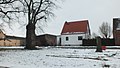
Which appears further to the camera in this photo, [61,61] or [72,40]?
[72,40]

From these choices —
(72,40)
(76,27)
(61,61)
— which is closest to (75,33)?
(72,40)

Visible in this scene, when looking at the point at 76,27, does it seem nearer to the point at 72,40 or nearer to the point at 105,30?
the point at 72,40

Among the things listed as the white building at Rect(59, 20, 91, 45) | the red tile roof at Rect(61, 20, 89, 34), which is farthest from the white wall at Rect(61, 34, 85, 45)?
the red tile roof at Rect(61, 20, 89, 34)

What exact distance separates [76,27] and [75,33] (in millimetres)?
2881

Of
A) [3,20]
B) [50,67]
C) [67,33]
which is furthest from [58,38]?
[50,67]

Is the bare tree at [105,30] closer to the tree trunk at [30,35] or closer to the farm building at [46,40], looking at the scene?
the farm building at [46,40]

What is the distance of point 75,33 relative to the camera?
240 feet

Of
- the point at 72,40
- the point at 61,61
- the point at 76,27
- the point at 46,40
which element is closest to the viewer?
the point at 61,61

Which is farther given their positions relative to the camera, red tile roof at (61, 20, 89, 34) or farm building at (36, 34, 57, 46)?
farm building at (36, 34, 57, 46)

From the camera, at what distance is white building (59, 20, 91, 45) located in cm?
7231

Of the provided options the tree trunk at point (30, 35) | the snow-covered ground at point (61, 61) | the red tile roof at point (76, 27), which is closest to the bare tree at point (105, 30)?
the red tile roof at point (76, 27)

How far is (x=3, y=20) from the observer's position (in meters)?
36.5

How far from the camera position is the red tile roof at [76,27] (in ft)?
241

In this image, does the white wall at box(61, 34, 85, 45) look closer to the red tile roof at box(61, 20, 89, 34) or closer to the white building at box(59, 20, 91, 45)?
the white building at box(59, 20, 91, 45)
